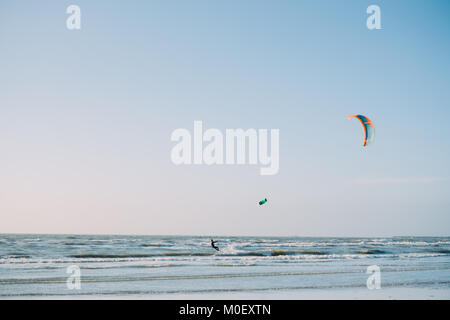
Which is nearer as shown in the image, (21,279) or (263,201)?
(21,279)

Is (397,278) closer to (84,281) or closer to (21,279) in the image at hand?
(84,281)

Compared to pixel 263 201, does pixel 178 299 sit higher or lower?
lower

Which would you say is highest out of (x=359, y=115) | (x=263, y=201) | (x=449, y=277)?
(x=359, y=115)
